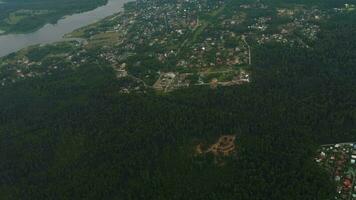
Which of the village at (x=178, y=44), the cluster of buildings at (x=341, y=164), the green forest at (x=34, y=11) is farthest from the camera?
the green forest at (x=34, y=11)

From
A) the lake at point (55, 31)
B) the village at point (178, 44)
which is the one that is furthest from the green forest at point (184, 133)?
the lake at point (55, 31)

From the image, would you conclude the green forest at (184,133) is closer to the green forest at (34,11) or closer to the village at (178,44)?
the village at (178,44)

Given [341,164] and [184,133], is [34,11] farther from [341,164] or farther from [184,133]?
[341,164]

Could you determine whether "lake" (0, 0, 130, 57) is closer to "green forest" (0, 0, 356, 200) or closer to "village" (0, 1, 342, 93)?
"village" (0, 1, 342, 93)

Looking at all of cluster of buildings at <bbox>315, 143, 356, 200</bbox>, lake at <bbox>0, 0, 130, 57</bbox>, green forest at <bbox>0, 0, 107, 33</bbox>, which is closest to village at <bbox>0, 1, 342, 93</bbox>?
lake at <bbox>0, 0, 130, 57</bbox>

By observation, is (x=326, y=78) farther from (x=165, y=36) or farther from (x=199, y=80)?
(x=165, y=36)

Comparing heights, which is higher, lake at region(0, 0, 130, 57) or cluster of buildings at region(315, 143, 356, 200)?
lake at region(0, 0, 130, 57)

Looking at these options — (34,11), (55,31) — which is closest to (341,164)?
(55,31)
